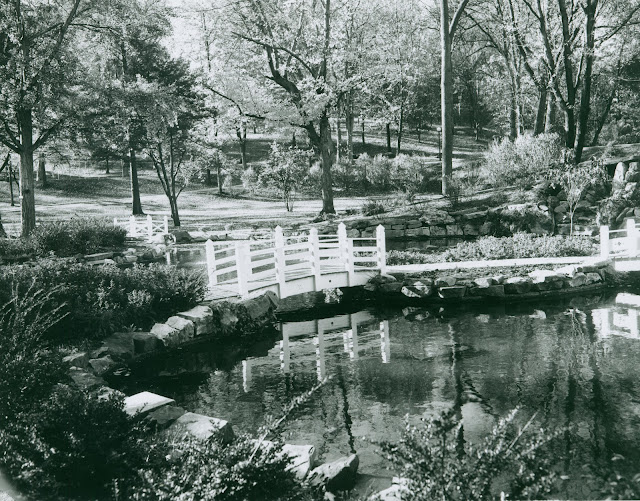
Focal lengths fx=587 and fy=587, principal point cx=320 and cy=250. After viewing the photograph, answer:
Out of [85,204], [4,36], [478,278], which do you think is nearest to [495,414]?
[478,278]

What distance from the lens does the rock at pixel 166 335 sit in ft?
33.2

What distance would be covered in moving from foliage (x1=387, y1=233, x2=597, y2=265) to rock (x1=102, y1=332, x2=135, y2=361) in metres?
8.27

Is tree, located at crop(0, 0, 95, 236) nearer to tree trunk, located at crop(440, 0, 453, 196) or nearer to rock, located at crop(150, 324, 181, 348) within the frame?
rock, located at crop(150, 324, 181, 348)

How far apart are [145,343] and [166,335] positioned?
432 mm

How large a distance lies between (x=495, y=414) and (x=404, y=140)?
1688 inches

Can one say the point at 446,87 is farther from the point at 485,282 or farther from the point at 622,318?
the point at 622,318

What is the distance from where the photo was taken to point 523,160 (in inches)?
926

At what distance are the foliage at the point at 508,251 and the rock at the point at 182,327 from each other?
22.9ft

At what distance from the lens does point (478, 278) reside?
1362cm

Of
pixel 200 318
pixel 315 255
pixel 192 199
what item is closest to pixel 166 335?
pixel 200 318

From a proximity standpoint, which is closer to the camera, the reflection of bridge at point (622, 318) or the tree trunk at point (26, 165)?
the reflection of bridge at point (622, 318)

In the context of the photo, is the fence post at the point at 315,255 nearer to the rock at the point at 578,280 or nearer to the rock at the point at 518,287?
the rock at the point at 518,287

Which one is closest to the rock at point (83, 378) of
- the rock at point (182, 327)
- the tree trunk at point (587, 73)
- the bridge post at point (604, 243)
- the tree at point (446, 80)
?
the rock at point (182, 327)

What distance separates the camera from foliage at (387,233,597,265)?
52.3 feet
